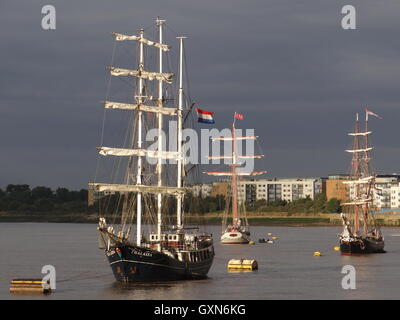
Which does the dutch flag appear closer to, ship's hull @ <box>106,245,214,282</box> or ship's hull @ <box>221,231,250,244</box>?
ship's hull @ <box>106,245,214,282</box>

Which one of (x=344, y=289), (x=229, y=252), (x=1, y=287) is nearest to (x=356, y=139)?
(x=229, y=252)

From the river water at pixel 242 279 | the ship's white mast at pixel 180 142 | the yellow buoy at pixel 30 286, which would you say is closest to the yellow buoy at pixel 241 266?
the river water at pixel 242 279

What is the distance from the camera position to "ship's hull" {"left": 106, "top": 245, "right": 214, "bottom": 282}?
286 feet

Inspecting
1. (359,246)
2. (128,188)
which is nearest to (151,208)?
(128,188)

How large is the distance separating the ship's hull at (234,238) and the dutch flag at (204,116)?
70616 mm

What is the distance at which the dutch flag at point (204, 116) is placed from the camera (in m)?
122

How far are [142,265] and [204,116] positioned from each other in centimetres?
3862

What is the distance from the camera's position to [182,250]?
92.5m

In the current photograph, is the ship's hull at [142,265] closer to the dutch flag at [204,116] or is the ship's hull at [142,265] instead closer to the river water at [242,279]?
the river water at [242,279]

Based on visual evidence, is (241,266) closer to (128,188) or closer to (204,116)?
(204,116)

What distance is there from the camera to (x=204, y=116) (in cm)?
12288

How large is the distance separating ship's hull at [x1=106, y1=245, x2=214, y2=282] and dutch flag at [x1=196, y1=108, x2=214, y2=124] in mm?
33783
